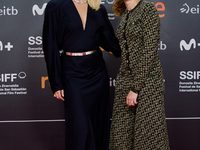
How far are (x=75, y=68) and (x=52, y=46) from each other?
251 mm

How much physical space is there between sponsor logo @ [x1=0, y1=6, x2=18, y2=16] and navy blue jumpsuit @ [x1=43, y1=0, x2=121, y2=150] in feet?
3.53

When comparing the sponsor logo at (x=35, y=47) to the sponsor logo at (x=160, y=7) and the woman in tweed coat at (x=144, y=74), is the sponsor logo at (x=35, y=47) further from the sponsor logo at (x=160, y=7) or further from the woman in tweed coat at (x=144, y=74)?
the sponsor logo at (x=160, y=7)

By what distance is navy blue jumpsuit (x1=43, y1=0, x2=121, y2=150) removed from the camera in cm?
178

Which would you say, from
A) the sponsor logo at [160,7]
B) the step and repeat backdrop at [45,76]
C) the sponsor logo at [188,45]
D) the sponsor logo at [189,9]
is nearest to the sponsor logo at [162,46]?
the step and repeat backdrop at [45,76]

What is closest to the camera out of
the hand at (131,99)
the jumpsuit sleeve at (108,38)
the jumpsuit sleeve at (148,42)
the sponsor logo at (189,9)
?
the jumpsuit sleeve at (148,42)

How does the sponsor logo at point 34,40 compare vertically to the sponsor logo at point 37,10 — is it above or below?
below

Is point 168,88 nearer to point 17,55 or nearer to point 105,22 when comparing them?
point 105,22

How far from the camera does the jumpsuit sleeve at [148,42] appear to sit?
1.57 m

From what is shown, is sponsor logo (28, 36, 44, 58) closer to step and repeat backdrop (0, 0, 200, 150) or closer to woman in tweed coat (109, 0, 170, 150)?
step and repeat backdrop (0, 0, 200, 150)

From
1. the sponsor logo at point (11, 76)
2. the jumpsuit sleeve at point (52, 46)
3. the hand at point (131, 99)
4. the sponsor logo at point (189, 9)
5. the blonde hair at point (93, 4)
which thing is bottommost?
the hand at point (131, 99)

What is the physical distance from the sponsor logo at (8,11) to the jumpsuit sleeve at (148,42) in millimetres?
1727

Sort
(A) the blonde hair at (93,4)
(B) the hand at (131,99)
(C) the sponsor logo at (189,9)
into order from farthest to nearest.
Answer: (C) the sponsor logo at (189,9) → (A) the blonde hair at (93,4) → (B) the hand at (131,99)

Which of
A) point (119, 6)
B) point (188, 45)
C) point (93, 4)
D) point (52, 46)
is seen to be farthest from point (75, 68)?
point (188, 45)

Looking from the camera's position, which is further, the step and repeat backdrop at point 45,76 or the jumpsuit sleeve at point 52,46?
the step and repeat backdrop at point 45,76
